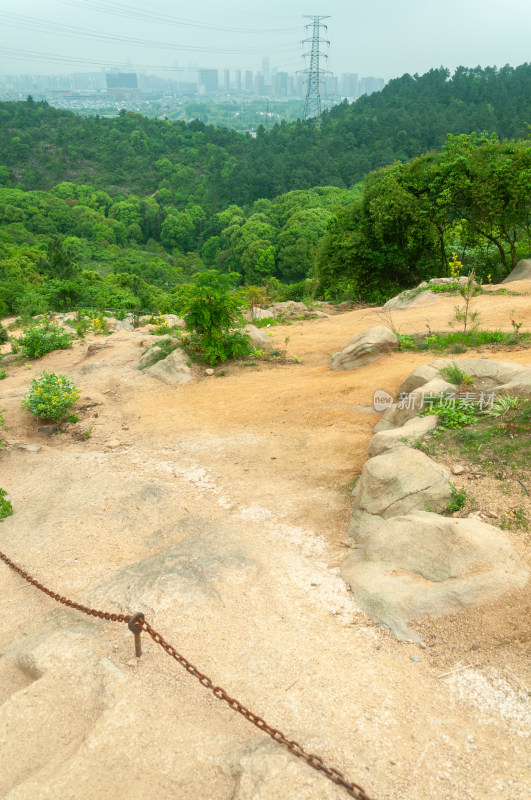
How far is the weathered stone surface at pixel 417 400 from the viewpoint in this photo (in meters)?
7.13

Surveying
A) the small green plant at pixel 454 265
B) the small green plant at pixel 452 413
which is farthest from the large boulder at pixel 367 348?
the small green plant at pixel 452 413

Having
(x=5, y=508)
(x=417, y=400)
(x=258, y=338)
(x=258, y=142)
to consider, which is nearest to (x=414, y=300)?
(x=258, y=338)

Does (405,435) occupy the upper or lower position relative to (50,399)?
upper

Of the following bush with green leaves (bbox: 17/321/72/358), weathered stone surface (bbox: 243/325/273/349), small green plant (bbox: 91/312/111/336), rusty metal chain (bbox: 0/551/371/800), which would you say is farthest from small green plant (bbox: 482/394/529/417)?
small green plant (bbox: 91/312/111/336)

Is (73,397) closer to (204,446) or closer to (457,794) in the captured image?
(204,446)

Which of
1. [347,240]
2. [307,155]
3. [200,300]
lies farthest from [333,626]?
[307,155]

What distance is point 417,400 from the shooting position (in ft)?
23.9

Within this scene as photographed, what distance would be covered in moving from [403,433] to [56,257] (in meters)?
24.9

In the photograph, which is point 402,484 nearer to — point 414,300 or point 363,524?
point 363,524

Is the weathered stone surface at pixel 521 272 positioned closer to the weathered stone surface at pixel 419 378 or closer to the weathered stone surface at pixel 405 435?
the weathered stone surface at pixel 419 378

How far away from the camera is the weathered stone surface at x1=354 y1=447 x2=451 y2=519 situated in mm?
5488

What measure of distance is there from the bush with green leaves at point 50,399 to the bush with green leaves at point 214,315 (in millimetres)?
3189

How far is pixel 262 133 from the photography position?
98062 millimetres

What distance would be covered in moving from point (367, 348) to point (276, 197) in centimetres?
7355
